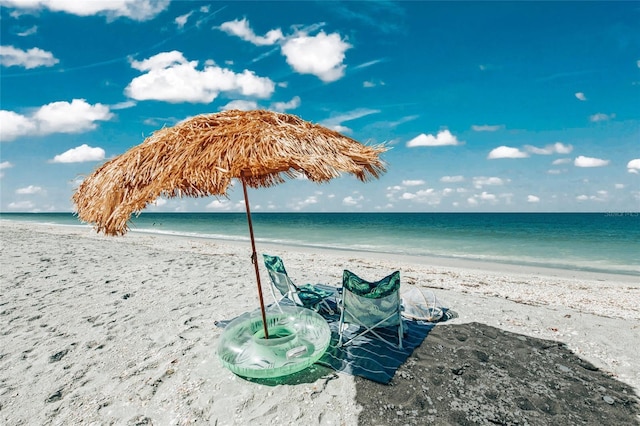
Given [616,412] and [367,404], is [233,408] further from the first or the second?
[616,412]

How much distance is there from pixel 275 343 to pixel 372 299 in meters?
1.08

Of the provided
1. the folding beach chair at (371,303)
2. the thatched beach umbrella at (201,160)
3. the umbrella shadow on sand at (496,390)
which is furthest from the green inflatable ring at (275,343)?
the thatched beach umbrella at (201,160)

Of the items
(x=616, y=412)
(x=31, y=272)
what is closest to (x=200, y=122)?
(x=616, y=412)

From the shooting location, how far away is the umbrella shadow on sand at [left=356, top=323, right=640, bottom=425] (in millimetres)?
2740

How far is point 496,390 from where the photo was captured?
3076mm

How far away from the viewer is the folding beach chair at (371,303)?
3609 millimetres

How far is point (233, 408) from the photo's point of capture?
2816mm

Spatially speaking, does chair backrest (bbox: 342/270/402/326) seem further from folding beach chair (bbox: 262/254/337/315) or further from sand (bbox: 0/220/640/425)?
folding beach chair (bbox: 262/254/337/315)

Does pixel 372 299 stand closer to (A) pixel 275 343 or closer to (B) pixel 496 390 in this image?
(A) pixel 275 343

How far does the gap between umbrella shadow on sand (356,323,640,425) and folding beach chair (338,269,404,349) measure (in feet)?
1.54

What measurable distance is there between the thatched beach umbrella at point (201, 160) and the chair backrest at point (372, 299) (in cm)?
130

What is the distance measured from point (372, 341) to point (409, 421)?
122 centimetres

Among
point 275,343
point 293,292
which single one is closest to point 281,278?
point 293,292

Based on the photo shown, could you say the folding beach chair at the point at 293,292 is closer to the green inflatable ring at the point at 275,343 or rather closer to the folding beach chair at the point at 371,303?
the green inflatable ring at the point at 275,343
